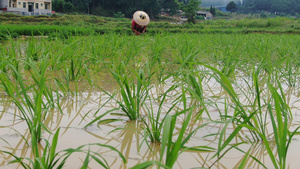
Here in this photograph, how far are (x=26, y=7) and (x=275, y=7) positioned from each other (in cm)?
6639

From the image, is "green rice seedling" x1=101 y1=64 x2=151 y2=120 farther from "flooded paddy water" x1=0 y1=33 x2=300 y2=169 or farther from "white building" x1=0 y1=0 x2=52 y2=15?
"white building" x1=0 y1=0 x2=52 y2=15

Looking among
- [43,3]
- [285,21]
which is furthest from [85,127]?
[43,3]

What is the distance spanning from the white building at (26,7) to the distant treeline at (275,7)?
6054 cm

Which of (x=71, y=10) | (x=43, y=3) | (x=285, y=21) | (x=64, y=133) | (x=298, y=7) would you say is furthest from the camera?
(x=298, y=7)

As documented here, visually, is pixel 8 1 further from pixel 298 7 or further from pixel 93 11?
pixel 298 7

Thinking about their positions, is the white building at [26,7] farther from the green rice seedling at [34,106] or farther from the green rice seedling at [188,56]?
the green rice seedling at [34,106]

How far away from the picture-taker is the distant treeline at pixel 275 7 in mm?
72375

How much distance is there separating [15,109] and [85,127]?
1.34 ft

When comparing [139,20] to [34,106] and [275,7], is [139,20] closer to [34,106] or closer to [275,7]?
[34,106]

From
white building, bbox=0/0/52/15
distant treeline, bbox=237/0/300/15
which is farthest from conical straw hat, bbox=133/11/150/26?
distant treeline, bbox=237/0/300/15

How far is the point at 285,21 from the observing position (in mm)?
18422

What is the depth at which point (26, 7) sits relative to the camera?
29.4 meters

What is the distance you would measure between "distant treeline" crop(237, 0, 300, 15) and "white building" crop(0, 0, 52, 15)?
60.5 meters

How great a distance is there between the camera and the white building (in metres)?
27.1
